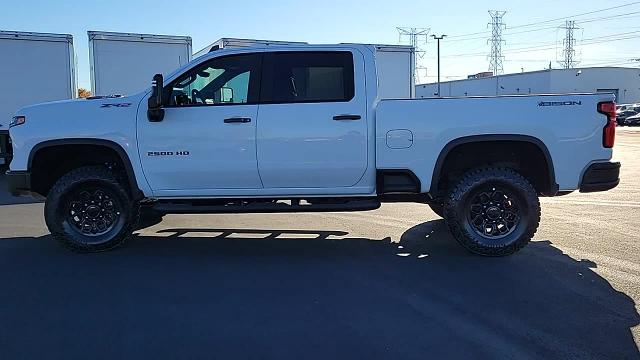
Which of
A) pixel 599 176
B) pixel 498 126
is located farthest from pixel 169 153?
pixel 599 176

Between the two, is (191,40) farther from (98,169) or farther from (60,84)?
(98,169)

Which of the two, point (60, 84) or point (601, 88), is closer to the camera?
point (60, 84)

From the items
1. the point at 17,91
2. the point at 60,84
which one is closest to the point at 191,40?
the point at 60,84

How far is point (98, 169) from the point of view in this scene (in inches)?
237

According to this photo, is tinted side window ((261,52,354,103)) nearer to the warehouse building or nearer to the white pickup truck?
the white pickup truck

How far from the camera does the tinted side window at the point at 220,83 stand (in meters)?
5.89

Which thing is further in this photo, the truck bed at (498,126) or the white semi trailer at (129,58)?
the white semi trailer at (129,58)

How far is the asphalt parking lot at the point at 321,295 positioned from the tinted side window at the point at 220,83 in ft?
5.46

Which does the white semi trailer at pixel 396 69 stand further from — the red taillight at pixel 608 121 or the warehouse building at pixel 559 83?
the warehouse building at pixel 559 83

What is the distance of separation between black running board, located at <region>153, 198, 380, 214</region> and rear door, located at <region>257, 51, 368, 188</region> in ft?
0.71

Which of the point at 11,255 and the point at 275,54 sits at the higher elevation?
the point at 275,54

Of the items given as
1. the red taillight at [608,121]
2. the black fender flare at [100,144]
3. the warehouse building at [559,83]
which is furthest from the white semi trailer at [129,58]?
the warehouse building at [559,83]

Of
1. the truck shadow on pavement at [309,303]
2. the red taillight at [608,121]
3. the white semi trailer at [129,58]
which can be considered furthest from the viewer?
the white semi trailer at [129,58]

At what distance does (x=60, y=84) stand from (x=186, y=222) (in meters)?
7.60
